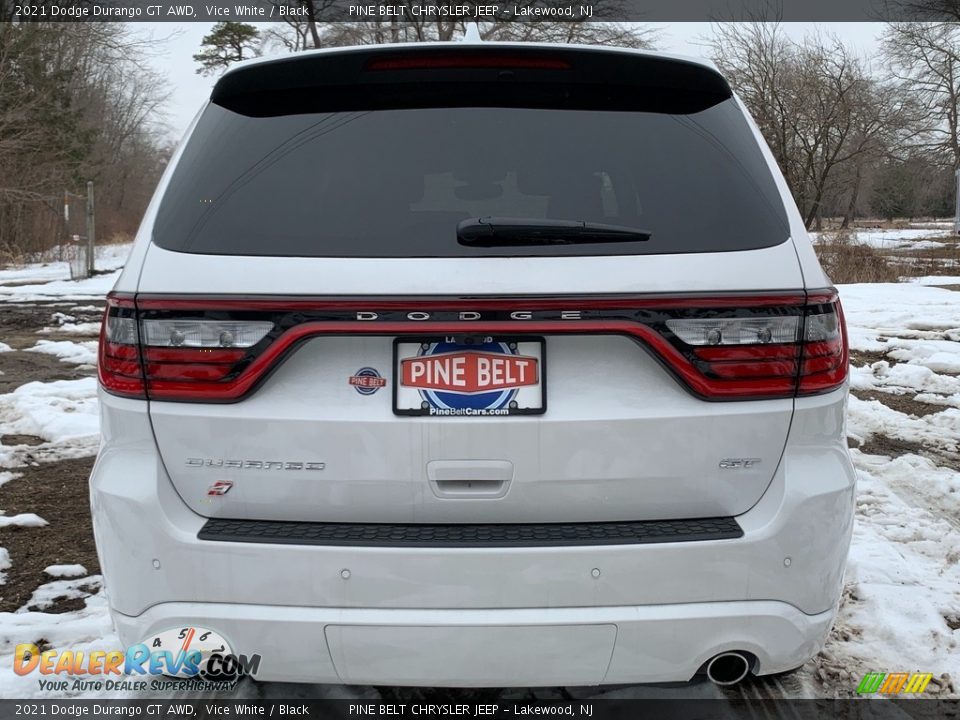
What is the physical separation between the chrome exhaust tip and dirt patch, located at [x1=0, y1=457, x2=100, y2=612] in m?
2.66

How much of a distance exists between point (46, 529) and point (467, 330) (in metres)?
3.11

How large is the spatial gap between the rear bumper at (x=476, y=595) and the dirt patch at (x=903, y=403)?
4.92 meters

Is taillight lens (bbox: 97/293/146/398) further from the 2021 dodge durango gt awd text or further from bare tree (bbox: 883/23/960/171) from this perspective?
bare tree (bbox: 883/23/960/171)

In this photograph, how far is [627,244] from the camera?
189cm

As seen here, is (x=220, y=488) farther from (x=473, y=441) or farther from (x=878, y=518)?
(x=878, y=518)

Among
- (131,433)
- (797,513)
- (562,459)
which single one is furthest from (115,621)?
(797,513)

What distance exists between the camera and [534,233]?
6.21 feet

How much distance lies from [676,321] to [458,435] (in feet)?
1.89

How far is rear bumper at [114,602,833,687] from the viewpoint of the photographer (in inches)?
72.8

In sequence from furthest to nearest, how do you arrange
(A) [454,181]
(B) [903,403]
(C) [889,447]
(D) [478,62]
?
(B) [903,403]
(C) [889,447]
(D) [478,62]
(A) [454,181]

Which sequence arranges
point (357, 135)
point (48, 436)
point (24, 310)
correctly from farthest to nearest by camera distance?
1. point (24, 310)
2. point (48, 436)
3. point (357, 135)

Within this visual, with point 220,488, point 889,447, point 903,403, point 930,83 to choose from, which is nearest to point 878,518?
point 889,447

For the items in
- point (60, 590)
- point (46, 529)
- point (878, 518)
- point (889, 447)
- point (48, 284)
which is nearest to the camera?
point (60, 590)

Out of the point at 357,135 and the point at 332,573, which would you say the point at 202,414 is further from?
the point at 357,135
